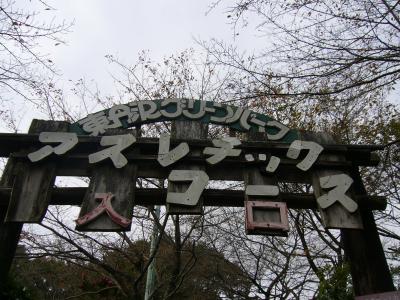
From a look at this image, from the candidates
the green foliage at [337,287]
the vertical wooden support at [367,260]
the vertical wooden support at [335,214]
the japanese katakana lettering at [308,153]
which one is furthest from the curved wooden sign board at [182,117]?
the green foliage at [337,287]

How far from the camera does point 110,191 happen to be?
13.8 ft

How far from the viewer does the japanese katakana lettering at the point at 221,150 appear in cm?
445

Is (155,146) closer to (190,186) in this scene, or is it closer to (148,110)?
(190,186)

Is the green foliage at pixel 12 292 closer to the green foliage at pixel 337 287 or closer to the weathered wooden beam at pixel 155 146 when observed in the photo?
the weathered wooden beam at pixel 155 146

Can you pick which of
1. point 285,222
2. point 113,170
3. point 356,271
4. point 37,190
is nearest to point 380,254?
point 356,271

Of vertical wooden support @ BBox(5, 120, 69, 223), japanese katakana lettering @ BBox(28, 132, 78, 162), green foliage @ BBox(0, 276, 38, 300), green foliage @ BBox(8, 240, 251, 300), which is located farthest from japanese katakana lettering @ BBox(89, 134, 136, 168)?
green foliage @ BBox(8, 240, 251, 300)

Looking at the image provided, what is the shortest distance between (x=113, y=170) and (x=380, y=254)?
11.1 ft

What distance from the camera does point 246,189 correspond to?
422cm

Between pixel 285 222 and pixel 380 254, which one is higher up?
pixel 285 222

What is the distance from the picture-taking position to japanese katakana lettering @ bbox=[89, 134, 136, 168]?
4.40 m

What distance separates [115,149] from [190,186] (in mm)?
1107

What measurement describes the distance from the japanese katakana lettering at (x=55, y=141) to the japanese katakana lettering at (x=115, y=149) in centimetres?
34

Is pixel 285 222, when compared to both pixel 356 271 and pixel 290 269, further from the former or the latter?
pixel 290 269

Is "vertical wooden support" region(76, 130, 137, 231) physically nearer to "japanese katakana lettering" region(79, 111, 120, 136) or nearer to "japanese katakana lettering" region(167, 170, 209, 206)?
"japanese katakana lettering" region(167, 170, 209, 206)
